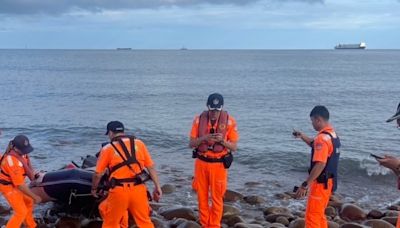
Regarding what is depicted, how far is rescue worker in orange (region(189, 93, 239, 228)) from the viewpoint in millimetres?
7902

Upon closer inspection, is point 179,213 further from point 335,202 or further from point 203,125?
point 335,202

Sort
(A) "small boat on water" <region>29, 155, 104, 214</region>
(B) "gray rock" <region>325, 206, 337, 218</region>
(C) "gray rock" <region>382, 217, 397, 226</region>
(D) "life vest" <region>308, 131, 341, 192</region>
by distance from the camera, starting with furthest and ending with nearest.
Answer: (B) "gray rock" <region>325, 206, 337, 218</region> → (C) "gray rock" <region>382, 217, 397, 226</region> → (A) "small boat on water" <region>29, 155, 104, 214</region> → (D) "life vest" <region>308, 131, 341, 192</region>

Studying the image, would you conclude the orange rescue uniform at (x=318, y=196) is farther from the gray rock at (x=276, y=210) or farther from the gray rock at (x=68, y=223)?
the gray rock at (x=68, y=223)

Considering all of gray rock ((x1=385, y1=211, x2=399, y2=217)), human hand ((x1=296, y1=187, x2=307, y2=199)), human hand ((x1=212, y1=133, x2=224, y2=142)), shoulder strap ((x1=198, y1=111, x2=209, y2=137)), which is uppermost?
shoulder strap ((x1=198, y1=111, x2=209, y2=137))

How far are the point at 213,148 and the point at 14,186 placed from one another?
125 inches

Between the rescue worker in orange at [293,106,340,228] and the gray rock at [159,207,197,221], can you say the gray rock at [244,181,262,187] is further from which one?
the rescue worker in orange at [293,106,340,228]

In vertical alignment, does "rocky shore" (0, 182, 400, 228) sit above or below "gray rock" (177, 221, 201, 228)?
below

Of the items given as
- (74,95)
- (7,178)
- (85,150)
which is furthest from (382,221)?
(74,95)

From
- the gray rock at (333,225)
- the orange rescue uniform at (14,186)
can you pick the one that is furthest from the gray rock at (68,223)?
the gray rock at (333,225)

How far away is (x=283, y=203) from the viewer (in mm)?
12508

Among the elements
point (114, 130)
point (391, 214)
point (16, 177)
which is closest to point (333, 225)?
point (391, 214)

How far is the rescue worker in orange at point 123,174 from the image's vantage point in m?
7.04

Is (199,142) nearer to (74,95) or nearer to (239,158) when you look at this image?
(239,158)

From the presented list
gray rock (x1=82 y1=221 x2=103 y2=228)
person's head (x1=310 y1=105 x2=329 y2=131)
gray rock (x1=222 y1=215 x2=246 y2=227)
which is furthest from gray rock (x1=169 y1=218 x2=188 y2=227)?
person's head (x1=310 y1=105 x2=329 y2=131)
